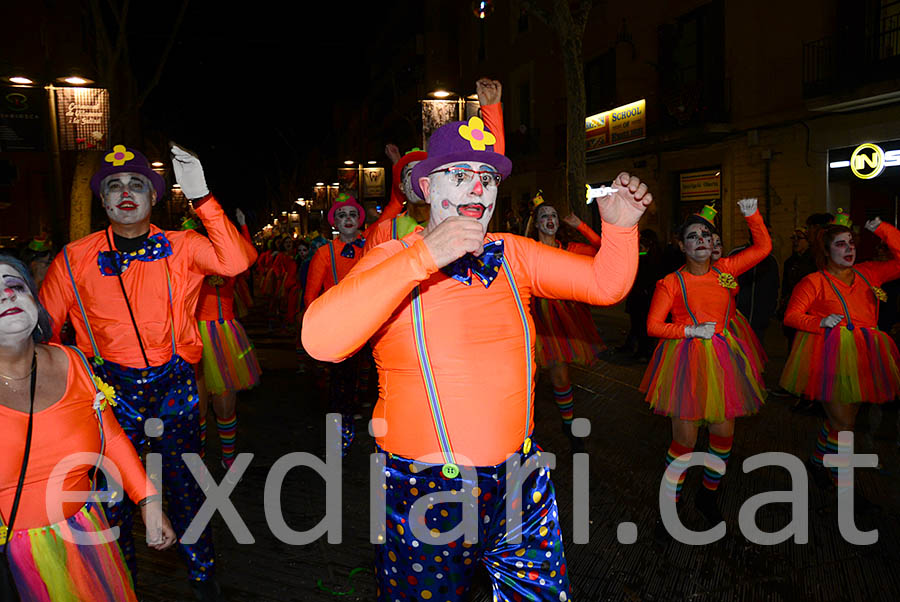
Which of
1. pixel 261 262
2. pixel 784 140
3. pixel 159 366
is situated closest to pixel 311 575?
pixel 159 366

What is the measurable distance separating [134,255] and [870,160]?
1438cm

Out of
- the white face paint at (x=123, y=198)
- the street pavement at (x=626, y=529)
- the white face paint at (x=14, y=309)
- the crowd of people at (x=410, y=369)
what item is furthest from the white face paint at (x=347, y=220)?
the white face paint at (x=14, y=309)

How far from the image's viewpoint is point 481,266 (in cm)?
231

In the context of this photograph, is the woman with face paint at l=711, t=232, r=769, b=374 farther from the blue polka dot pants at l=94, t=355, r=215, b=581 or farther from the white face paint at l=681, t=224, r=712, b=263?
the blue polka dot pants at l=94, t=355, r=215, b=581

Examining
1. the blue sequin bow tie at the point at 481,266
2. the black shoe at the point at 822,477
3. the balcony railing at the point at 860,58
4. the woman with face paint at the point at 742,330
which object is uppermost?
the balcony railing at the point at 860,58

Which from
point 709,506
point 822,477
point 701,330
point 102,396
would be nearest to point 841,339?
point 822,477

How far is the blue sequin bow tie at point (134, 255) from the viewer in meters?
3.71

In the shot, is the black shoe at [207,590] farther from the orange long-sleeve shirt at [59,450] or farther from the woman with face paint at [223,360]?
the woman with face paint at [223,360]

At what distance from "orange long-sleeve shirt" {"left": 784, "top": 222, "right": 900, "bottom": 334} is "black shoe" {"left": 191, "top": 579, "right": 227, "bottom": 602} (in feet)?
14.4

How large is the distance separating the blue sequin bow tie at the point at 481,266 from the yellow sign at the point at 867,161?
13.9 m

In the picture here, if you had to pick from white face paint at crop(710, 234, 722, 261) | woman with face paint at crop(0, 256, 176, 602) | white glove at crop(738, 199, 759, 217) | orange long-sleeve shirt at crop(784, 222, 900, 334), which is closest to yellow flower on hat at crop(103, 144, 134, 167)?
woman with face paint at crop(0, 256, 176, 602)

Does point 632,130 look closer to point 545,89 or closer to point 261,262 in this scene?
point 545,89

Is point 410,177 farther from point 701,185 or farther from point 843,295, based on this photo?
point 701,185

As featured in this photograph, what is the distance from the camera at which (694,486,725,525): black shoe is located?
4.73 metres
